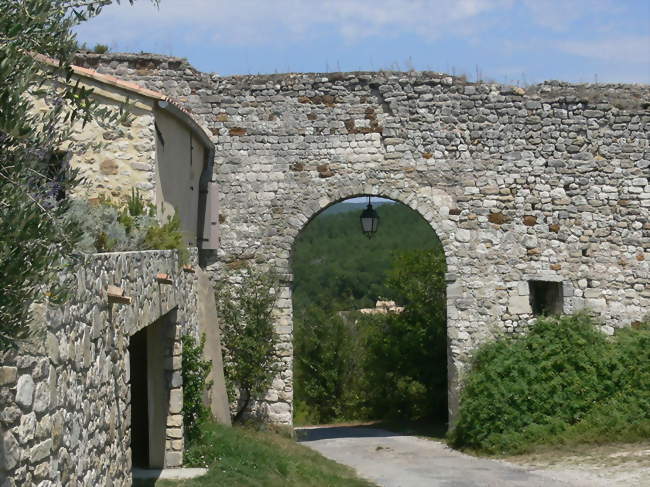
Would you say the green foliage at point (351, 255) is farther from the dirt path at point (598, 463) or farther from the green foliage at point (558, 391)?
the dirt path at point (598, 463)

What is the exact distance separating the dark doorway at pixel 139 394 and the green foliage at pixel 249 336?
2631 mm

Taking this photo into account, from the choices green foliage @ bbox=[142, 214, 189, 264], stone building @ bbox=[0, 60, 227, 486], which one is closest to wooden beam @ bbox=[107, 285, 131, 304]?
stone building @ bbox=[0, 60, 227, 486]

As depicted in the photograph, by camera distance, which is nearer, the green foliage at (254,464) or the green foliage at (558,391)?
the green foliage at (254,464)

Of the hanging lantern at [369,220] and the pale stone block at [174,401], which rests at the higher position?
the hanging lantern at [369,220]

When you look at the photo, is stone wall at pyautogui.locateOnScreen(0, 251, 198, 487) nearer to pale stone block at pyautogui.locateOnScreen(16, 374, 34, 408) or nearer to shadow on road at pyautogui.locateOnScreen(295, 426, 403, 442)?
pale stone block at pyautogui.locateOnScreen(16, 374, 34, 408)

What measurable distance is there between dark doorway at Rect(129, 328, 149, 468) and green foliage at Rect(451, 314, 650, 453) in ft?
16.0

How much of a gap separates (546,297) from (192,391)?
6.57 meters

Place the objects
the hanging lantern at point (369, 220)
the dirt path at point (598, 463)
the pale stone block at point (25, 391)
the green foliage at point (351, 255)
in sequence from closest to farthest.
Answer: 1. the pale stone block at point (25, 391)
2. the dirt path at point (598, 463)
3. the hanging lantern at point (369, 220)
4. the green foliage at point (351, 255)

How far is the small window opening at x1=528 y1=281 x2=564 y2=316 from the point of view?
43.4 feet

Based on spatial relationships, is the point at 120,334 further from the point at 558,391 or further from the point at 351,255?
the point at 351,255

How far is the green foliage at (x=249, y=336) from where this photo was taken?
13.0 metres

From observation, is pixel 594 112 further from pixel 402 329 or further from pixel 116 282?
pixel 116 282

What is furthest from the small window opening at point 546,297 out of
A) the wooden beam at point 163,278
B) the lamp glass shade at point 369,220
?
the wooden beam at point 163,278

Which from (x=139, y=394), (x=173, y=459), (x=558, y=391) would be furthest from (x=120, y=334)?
(x=558, y=391)
